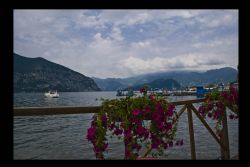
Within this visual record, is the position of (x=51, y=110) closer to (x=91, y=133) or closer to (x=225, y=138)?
(x=91, y=133)

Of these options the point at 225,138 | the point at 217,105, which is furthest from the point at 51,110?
the point at 225,138

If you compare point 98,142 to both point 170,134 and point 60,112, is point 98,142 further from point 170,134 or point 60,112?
point 170,134

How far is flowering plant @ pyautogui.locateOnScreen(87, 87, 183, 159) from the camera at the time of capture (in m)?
2.83

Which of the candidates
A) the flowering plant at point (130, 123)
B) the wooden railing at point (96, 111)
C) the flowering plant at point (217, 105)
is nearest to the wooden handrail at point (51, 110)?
the wooden railing at point (96, 111)

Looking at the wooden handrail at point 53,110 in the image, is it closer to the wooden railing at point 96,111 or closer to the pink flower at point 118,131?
the wooden railing at point 96,111

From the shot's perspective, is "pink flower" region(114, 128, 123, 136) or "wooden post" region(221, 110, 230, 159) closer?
"pink flower" region(114, 128, 123, 136)

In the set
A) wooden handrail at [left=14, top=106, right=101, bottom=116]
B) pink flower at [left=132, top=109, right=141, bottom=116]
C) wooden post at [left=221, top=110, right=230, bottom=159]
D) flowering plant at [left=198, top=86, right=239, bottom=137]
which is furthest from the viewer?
wooden post at [left=221, top=110, right=230, bottom=159]

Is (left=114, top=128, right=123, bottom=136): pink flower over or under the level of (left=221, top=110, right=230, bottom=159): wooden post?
over

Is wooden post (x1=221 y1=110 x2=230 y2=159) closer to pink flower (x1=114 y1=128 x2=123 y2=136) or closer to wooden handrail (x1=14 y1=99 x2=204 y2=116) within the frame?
pink flower (x1=114 y1=128 x2=123 y2=136)

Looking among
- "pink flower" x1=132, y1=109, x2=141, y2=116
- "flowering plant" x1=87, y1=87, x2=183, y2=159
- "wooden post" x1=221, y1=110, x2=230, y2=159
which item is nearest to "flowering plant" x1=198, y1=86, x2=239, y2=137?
"wooden post" x1=221, y1=110, x2=230, y2=159

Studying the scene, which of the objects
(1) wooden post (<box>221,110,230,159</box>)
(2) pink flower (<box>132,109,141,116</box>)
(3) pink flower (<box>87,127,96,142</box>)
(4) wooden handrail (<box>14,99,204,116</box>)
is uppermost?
(4) wooden handrail (<box>14,99,204,116</box>)

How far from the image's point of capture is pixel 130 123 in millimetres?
2828
